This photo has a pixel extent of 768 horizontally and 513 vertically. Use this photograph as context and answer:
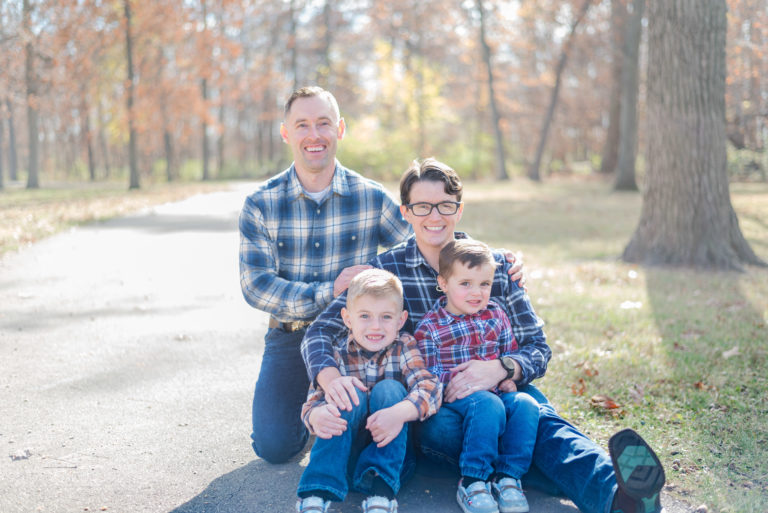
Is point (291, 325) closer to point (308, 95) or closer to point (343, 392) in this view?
point (343, 392)

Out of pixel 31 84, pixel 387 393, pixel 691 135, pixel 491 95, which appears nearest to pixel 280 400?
pixel 387 393

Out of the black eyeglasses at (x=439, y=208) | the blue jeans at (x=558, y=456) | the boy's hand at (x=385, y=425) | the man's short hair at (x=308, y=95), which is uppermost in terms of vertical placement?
the man's short hair at (x=308, y=95)

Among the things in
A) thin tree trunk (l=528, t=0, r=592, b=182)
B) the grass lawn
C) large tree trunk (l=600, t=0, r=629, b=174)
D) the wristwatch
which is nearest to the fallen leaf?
the grass lawn

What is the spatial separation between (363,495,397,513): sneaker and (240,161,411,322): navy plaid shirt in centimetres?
112

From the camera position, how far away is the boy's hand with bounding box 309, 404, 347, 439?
115 inches

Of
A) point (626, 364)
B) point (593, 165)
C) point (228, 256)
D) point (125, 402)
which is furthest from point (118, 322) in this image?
point (593, 165)

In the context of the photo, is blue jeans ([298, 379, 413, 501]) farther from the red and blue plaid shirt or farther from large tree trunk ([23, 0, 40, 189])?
large tree trunk ([23, 0, 40, 189])

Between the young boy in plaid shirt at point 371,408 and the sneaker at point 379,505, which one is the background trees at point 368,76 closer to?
the young boy in plaid shirt at point 371,408

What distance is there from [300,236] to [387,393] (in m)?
1.21

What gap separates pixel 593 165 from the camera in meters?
37.9

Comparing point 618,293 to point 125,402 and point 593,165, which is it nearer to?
point 125,402

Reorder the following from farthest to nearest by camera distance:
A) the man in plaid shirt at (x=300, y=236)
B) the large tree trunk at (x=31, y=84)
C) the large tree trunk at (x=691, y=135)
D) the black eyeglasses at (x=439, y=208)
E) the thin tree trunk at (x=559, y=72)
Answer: the thin tree trunk at (x=559, y=72) < the large tree trunk at (x=31, y=84) < the large tree trunk at (x=691, y=135) < the man in plaid shirt at (x=300, y=236) < the black eyeglasses at (x=439, y=208)

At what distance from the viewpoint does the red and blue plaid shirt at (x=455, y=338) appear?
3256 millimetres

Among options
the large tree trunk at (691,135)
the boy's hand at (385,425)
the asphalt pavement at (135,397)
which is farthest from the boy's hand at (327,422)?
the large tree trunk at (691,135)
